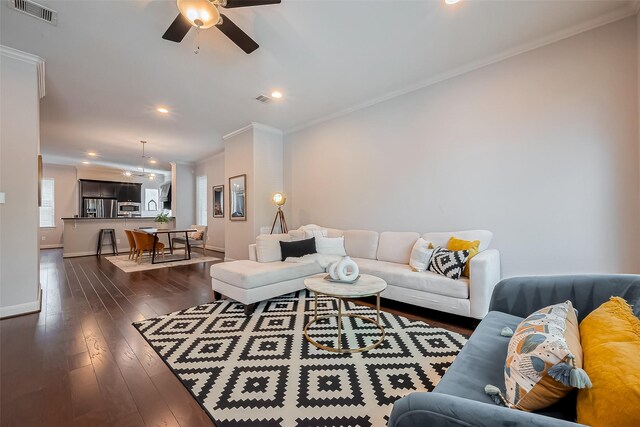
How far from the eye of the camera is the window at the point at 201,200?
862 cm

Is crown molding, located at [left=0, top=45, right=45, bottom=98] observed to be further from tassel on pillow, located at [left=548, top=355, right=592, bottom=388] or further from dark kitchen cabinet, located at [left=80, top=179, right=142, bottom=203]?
dark kitchen cabinet, located at [left=80, top=179, right=142, bottom=203]

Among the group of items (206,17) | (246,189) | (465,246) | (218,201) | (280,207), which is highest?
(206,17)

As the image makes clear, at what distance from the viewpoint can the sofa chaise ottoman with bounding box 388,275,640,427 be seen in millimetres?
686

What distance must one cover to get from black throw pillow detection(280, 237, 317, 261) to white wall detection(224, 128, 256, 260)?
1.81 metres

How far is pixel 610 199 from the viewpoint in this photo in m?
2.48

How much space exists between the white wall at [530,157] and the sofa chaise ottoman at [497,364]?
4.94ft

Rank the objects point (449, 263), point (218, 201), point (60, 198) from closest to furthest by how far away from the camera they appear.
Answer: point (449, 263), point (218, 201), point (60, 198)

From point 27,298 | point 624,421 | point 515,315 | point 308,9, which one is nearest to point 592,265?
point 515,315

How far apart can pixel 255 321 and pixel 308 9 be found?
116 inches

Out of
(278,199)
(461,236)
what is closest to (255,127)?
(278,199)

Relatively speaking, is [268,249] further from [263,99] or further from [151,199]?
[151,199]

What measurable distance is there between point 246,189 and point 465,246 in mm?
4004

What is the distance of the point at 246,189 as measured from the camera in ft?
17.6

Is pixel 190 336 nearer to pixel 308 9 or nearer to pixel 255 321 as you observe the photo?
pixel 255 321
